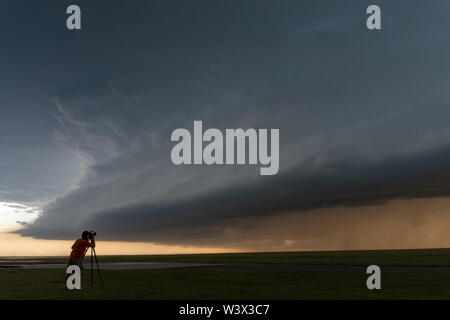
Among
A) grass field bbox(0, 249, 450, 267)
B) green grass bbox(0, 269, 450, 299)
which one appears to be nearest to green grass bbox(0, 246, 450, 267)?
grass field bbox(0, 249, 450, 267)

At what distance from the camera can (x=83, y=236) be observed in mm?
23031

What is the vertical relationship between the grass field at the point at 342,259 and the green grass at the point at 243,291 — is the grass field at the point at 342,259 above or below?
below

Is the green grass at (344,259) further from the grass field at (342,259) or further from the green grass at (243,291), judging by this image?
the green grass at (243,291)

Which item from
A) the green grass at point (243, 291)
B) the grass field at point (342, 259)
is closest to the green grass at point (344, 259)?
the grass field at point (342, 259)

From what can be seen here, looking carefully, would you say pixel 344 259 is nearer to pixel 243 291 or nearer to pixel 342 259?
pixel 342 259

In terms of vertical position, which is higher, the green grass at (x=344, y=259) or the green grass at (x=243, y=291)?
the green grass at (x=243, y=291)

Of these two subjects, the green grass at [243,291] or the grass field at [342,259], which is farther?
the grass field at [342,259]

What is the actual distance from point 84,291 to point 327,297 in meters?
11.3
